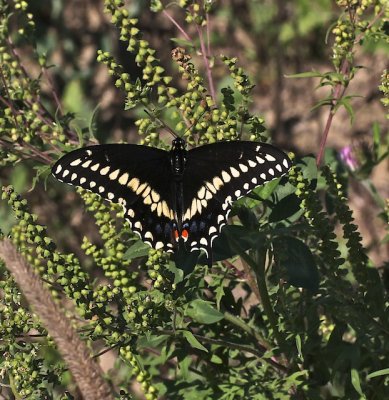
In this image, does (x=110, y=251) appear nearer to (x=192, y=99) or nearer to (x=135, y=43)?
(x=192, y=99)

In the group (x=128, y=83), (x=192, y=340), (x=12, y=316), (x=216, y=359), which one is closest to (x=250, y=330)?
(x=216, y=359)

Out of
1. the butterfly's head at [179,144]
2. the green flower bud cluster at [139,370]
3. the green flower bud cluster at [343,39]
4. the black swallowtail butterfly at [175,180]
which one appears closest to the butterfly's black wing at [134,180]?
the black swallowtail butterfly at [175,180]

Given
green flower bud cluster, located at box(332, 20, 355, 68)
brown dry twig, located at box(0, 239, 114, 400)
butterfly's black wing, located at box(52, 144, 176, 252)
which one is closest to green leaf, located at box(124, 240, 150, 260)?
butterfly's black wing, located at box(52, 144, 176, 252)

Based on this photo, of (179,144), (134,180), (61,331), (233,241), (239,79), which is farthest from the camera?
(134,180)

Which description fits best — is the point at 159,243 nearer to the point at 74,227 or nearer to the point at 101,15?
the point at 74,227

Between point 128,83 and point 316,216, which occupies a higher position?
point 128,83

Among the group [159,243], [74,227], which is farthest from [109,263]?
[74,227]

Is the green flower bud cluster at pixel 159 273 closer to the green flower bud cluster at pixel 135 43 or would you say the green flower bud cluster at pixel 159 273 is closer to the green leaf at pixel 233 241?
the green leaf at pixel 233 241
